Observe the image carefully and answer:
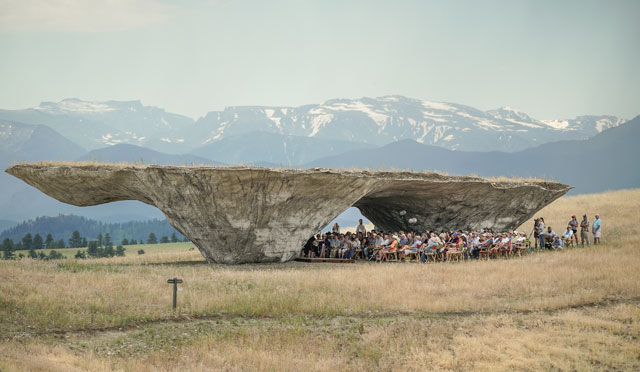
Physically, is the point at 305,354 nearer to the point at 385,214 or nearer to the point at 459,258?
the point at 459,258

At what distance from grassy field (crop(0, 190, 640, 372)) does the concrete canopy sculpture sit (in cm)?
211

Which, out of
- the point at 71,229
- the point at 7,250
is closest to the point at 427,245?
the point at 7,250

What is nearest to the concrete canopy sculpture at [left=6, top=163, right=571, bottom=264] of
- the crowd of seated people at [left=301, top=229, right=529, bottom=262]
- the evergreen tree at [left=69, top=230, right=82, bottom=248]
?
the crowd of seated people at [left=301, top=229, right=529, bottom=262]

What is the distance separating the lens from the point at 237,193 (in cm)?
2339

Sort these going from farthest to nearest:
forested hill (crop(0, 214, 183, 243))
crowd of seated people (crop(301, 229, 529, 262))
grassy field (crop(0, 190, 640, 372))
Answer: forested hill (crop(0, 214, 183, 243)) < crowd of seated people (crop(301, 229, 529, 262)) < grassy field (crop(0, 190, 640, 372))

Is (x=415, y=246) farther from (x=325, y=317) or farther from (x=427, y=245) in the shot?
(x=325, y=317)

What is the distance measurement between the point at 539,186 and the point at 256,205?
51.3 ft

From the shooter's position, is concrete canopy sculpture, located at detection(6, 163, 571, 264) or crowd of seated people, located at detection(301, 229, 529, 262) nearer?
concrete canopy sculpture, located at detection(6, 163, 571, 264)

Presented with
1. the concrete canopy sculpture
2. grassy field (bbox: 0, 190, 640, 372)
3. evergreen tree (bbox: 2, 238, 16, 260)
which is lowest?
grassy field (bbox: 0, 190, 640, 372)

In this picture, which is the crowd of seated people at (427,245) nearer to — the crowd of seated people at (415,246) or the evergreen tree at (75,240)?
the crowd of seated people at (415,246)

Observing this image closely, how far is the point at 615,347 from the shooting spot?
14.6 metres

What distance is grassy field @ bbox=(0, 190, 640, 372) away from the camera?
13.8 metres

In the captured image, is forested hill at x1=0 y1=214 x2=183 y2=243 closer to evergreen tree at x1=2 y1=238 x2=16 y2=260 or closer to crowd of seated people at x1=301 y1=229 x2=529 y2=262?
evergreen tree at x1=2 y1=238 x2=16 y2=260

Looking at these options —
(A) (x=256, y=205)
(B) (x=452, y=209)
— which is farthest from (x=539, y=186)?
(A) (x=256, y=205)
